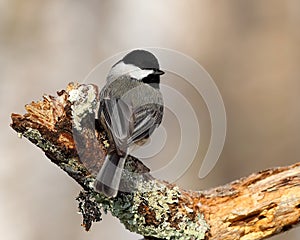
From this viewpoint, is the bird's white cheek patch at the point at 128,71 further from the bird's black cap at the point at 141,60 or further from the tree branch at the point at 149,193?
the tree branch at the point at 149,193

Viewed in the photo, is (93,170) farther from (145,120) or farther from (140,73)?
(140,73)

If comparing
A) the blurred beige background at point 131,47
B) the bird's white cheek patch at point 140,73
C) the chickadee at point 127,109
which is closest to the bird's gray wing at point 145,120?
the chickadee at point 127,109

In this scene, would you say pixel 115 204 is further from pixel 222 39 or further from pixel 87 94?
pixel 222 39

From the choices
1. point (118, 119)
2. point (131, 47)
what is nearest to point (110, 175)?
point (118, 119)

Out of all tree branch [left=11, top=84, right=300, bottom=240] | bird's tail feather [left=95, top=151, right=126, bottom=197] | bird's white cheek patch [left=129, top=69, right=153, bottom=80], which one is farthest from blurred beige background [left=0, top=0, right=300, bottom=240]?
bird's tail feather [left=95, top=151, right=126, bottom=197]

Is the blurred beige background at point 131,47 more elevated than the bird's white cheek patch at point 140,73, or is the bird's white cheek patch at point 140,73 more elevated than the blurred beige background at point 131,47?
the blurred beige background at point 131,47

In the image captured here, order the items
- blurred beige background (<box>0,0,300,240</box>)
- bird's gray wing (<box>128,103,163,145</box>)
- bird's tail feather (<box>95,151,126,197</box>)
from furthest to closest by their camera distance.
Answer: blurred beige background (<box>0,0,300,240</box>), bird's gray wing (<box>128,103,163,145</box>), bird's tail feather (<box>95,151,126,197</box>)

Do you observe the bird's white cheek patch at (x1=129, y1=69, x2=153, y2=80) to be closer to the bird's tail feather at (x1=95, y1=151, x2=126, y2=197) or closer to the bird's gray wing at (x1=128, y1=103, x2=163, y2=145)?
the bird's gray wing at (x1=128, y1=103, x2=163, y2=145)

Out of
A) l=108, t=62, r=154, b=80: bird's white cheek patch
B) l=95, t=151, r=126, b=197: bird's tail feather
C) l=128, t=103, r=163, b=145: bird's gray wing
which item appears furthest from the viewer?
l=108, t=62, r=154, b=80: bird's white cheek patch
